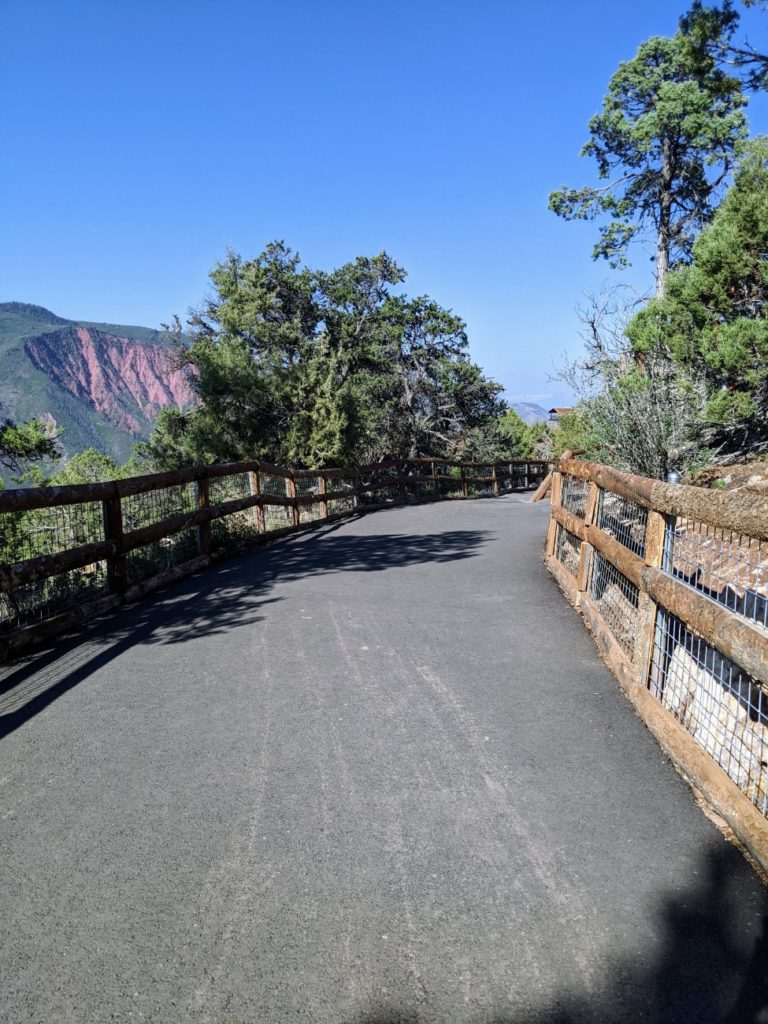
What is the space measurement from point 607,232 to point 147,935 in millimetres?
29125

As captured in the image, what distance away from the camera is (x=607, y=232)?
27.0 metres

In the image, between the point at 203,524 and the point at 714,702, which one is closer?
the point at 714,702

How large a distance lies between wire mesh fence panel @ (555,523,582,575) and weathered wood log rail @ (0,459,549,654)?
4.21 meters

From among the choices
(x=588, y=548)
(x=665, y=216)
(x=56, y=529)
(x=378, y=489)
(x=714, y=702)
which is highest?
(x=665, y=216)

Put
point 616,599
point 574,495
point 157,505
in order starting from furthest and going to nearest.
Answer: point 157,505
point 574,495
point 616,599

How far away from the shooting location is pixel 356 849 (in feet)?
8.57

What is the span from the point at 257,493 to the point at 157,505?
3.00 meters

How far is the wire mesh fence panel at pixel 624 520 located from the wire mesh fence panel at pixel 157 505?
4.42 meters

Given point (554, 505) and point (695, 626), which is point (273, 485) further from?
point (695, 626)

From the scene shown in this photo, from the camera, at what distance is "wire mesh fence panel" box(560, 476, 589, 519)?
6.95 metres

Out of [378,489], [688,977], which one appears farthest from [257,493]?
[688,977]

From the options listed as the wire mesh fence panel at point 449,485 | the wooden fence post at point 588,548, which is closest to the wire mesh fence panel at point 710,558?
the wooden fence post at point 588,548

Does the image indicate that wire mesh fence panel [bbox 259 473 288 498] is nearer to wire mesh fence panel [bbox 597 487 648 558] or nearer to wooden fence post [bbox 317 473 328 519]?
wooden fence post [bbox 317 473 328 519]

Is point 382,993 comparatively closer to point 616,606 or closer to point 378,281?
point 616,606
